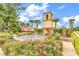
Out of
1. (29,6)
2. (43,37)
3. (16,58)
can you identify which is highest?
(29,6)

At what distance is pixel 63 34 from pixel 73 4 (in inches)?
11.4

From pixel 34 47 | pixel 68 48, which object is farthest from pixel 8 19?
pixel 68 48

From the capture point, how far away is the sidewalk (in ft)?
6.75

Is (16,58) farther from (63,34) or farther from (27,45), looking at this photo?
(63,34)

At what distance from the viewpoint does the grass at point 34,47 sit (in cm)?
208

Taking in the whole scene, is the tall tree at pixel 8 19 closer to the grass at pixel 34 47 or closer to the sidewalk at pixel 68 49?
the grass at pixel 34 47

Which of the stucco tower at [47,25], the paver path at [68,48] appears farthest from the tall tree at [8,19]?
the paver path at [68,48]

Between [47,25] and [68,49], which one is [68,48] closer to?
[68,49]

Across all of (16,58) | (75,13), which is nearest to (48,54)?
(16,58)

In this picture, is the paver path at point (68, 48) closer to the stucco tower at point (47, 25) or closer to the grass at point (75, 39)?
the grass at point (75, 39)

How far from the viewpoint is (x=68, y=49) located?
6.81ft

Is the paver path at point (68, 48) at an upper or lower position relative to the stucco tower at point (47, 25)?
lower

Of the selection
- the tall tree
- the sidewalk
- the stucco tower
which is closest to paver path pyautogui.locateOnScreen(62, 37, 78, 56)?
the sidewalk

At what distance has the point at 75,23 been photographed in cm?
208
